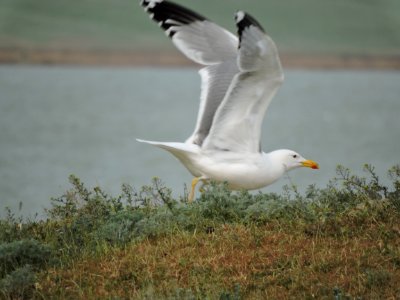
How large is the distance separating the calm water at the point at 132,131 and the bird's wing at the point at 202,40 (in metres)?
4.66

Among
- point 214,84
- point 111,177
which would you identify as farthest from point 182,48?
point 111,177

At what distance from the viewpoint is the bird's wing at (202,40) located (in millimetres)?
8469

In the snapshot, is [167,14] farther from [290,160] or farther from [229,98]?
[290,160]

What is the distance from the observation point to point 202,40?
28.3ft

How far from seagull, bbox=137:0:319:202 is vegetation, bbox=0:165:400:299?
87 centimetres

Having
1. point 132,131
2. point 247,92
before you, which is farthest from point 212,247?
point 132,131

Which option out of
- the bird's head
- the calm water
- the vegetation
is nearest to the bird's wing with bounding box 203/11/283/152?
the bird's head

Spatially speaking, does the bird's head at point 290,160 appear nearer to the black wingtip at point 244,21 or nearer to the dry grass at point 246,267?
the black wingtip at point 244,21

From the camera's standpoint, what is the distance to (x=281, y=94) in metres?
80.9

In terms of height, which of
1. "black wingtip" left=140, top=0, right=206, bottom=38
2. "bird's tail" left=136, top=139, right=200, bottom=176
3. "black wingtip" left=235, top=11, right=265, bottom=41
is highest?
"black wingtip" left=140, top=0, right=206, bottom=38

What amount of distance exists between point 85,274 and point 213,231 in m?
1.03

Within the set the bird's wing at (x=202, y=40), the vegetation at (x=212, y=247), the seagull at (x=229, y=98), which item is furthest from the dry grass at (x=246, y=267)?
the bird's wing at (x=202, y=40)

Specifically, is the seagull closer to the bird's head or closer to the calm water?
the bird's head

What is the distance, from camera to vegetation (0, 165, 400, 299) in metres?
5.43
